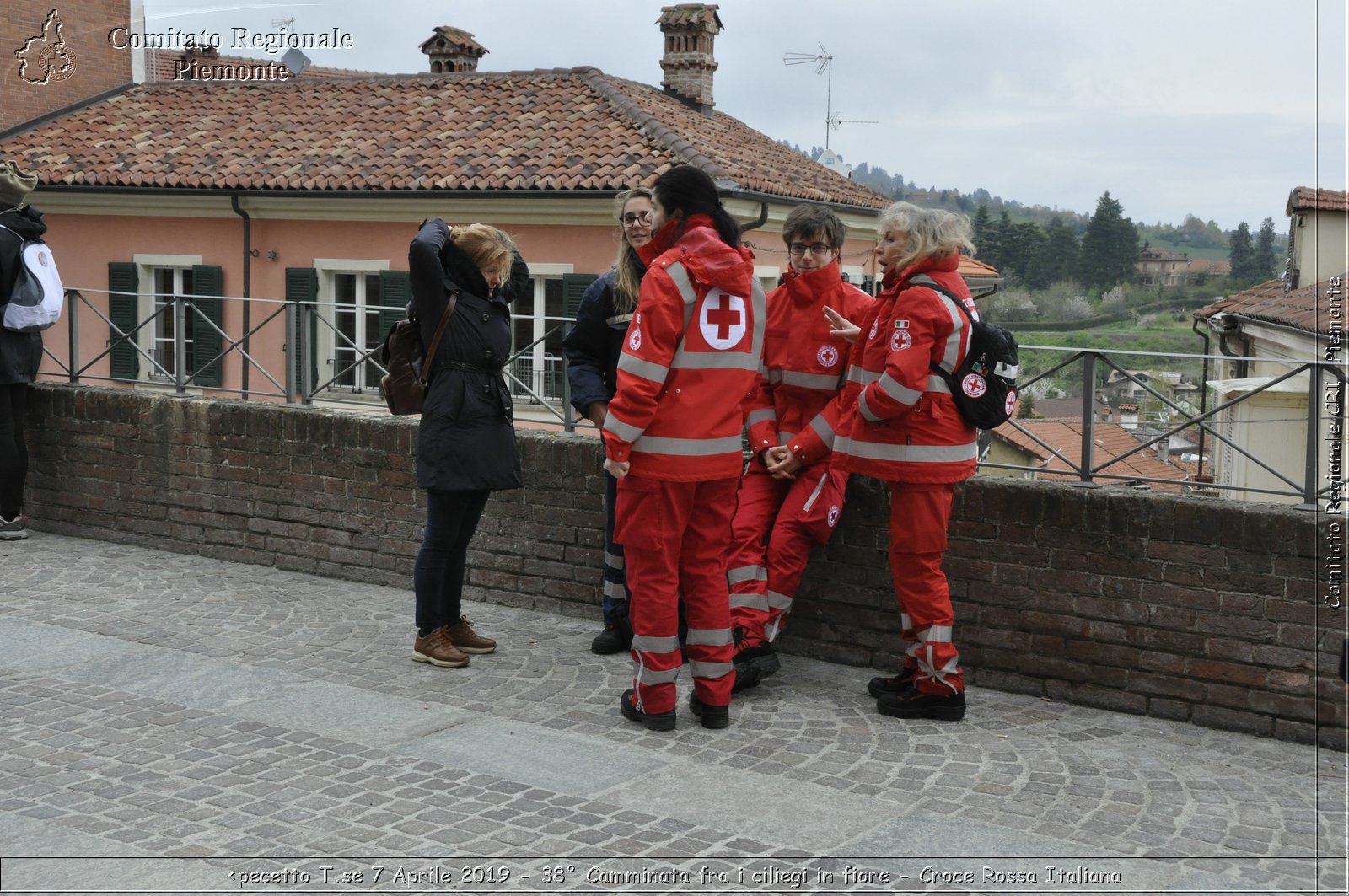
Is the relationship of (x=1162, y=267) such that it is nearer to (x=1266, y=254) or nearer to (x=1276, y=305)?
(x=1266, y=254)

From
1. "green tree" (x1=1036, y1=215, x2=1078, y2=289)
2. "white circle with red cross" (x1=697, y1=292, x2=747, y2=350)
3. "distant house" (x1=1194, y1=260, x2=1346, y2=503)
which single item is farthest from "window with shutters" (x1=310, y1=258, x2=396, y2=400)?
"green tree" (x1=1036, y1=215, x2=1078, y2=289)

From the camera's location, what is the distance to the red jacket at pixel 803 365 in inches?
237

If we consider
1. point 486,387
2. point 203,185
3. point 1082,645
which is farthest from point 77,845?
point 203,185

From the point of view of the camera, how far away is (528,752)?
5.20 meters

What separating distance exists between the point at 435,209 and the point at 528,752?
1910 cm

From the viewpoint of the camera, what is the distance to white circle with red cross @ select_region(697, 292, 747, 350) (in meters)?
5.38

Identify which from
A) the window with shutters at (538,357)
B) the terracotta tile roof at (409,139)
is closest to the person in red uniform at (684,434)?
the window with shutters at (538,357)

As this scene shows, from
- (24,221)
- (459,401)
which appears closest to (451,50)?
(24,221)

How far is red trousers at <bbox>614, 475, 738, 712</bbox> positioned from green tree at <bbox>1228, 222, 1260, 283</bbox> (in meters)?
10.1

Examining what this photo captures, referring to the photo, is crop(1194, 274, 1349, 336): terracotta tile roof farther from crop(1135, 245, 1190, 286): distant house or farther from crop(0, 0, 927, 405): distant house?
crop(0, 0, 927, 405): distant house

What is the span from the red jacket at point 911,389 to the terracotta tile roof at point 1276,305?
2.48 m

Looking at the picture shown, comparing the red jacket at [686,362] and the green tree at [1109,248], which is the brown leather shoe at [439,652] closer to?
the red jacket at [686,362]

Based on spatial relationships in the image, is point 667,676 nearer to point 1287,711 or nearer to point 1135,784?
point 1135,784

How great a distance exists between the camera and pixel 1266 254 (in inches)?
588
